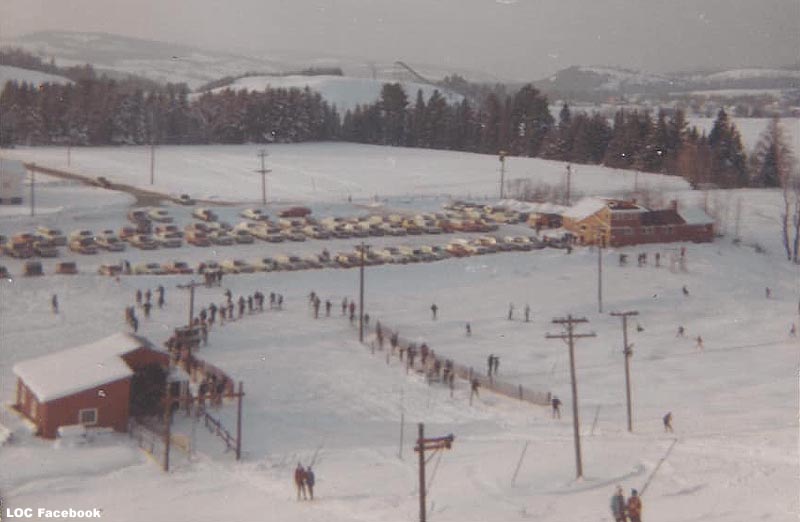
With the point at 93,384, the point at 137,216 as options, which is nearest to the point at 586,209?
the point at 137,216

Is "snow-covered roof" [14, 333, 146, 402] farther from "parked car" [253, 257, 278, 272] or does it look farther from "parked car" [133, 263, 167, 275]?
"parked car" [253, 257, 278, 272]

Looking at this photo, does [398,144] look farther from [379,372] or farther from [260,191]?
[379,372]

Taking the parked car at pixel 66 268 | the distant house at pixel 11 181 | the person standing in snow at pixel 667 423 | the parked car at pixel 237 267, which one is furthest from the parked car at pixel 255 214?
the person standing in snow at pixel 667 423

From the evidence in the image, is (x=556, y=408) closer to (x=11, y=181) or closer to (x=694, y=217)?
(x=694, y=217)

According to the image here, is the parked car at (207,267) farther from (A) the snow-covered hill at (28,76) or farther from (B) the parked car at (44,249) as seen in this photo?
(A) the snow-covered hill at (28,76)

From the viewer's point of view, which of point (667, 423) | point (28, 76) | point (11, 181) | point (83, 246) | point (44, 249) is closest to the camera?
point (667, 423)

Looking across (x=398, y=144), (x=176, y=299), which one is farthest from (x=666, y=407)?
(x=398, y=144)

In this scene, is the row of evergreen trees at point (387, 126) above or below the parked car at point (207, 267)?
above
